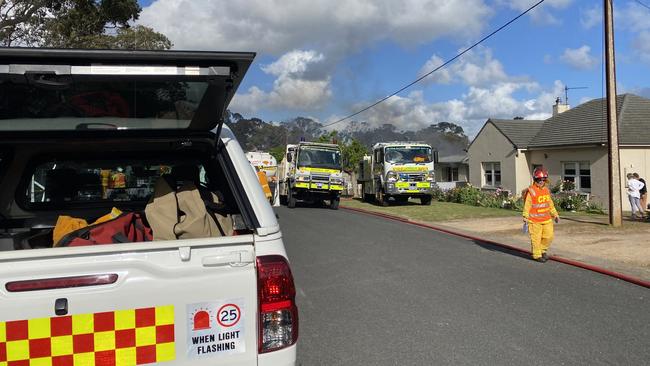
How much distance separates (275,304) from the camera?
2416 mm

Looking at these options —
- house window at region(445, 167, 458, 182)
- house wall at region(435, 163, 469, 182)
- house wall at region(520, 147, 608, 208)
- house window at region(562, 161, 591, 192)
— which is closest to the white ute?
house wall at region(520, 147, 608, 208)

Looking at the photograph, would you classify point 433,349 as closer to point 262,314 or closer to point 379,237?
point 262,314

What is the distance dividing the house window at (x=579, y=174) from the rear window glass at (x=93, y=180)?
2310 centimetres

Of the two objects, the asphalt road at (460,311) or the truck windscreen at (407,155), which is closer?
the asphalt road at (460,311)

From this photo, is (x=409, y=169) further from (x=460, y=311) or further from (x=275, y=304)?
(x=275, y=304)

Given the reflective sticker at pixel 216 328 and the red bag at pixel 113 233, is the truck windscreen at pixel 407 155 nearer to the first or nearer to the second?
the red bag at pixel 113 233

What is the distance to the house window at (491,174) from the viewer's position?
3066 cm

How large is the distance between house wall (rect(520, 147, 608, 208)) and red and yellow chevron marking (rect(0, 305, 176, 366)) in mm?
23010

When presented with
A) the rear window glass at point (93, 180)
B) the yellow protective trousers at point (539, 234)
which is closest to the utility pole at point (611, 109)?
the yellow protective trousers at point (539, 234)

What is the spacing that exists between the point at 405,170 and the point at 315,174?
3.90m

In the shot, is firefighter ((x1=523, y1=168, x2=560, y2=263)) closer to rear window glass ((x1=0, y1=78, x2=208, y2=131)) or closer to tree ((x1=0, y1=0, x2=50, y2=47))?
rear window glass ((x1=0, y1=78, x2=208, y2=131))

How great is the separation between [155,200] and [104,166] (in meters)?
1.12

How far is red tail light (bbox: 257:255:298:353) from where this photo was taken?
2.39 metres

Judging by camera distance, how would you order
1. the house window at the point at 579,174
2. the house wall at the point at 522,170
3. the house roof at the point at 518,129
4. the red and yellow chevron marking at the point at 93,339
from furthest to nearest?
the house roof at the point at 518,129 → the house wall at the point at 522,170 → the house window at the point at 579,174 → the red and yellow chevron marking at the point at 93,339
